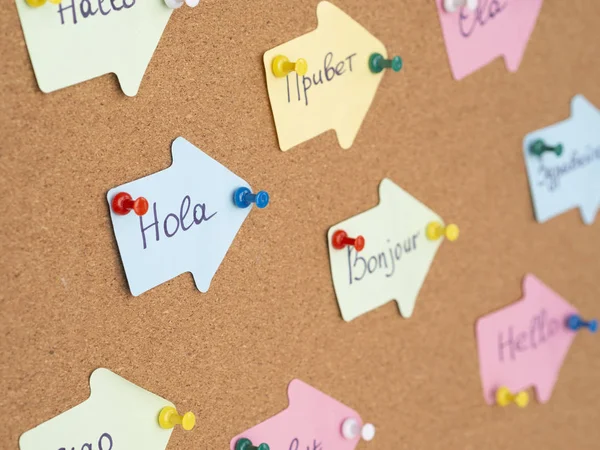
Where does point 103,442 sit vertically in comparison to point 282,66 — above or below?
below

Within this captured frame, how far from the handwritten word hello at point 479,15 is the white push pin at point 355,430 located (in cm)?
34

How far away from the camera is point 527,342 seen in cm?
79

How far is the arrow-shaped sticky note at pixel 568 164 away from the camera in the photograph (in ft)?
2.50

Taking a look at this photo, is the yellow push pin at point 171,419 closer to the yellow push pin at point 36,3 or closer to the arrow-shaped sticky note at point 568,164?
the yellow push pin at point 36,3

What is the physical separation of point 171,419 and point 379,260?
8.5 inches

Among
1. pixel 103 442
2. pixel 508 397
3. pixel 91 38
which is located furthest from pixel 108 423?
pixel 508 397

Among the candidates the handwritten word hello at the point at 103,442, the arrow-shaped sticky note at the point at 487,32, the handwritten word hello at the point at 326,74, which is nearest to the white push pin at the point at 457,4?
the arrow-shaped sticky note at the point at 487,32

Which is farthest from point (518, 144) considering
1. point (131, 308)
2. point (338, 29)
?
point (131, 308)

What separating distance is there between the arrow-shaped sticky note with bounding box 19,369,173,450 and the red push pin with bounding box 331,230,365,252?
0.17m

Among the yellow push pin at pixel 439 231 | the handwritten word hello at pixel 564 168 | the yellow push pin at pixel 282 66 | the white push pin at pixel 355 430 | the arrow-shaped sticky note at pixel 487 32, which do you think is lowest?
the white push pin at pixel 355 430

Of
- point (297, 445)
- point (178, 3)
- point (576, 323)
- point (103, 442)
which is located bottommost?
point (576, 323)

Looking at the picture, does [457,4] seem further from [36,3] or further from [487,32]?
[36,3]

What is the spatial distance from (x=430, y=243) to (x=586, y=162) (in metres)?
0.24

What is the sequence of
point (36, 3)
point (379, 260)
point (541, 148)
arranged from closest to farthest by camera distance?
point (36, 3) < point (379, 260) < point (541, 148)
